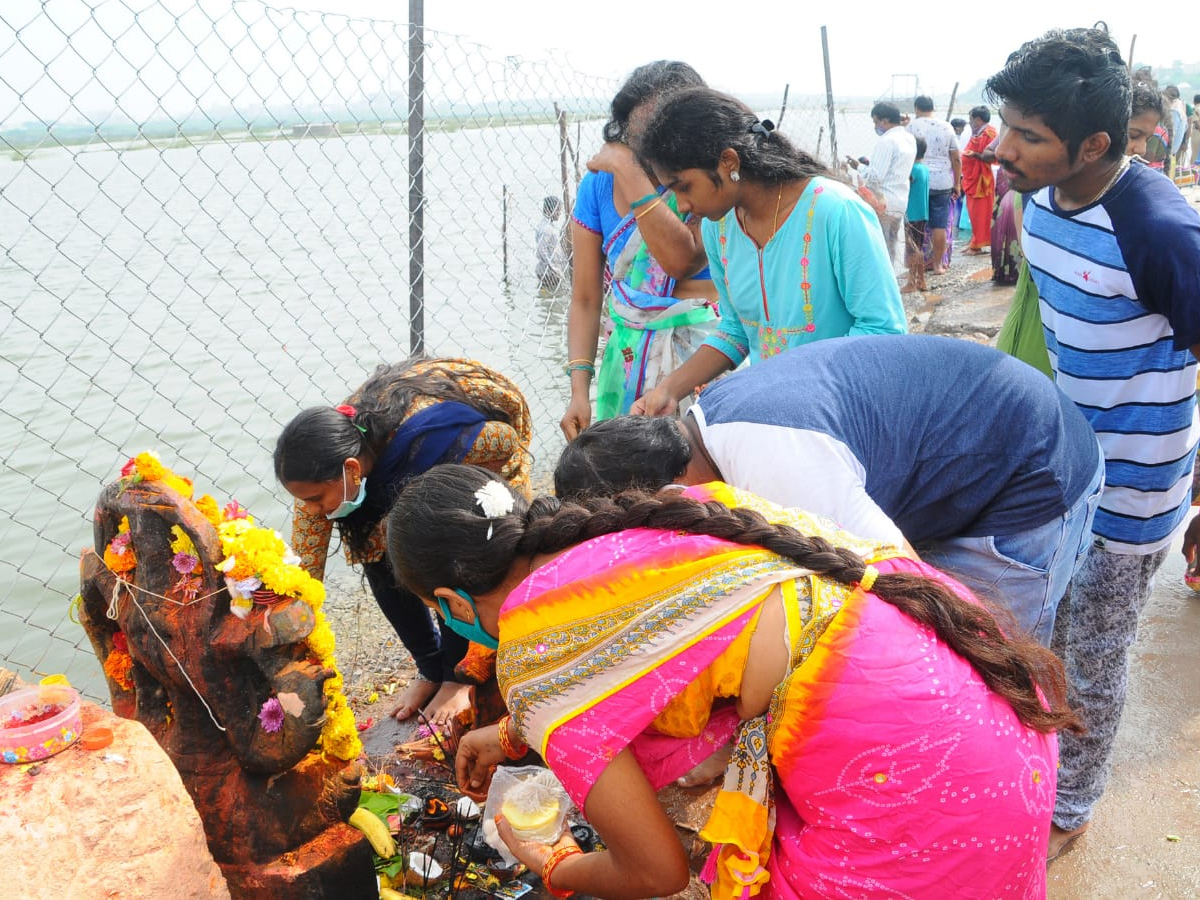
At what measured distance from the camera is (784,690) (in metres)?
1.52

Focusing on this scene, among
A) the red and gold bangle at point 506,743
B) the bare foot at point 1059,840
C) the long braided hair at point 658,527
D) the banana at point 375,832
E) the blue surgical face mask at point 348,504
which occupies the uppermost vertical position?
the long braided hair at point 658,527

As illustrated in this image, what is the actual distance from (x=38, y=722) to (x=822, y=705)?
146 cm

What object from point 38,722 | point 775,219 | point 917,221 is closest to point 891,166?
point 917,221

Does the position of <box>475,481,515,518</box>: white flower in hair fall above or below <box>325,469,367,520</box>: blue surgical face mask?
above

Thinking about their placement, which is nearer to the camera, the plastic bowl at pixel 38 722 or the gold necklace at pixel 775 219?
the plastic bowl at pixel 38 722

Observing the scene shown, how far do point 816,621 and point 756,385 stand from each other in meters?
0.60

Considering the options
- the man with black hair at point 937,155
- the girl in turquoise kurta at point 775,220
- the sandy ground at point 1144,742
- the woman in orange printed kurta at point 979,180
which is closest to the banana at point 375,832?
the sandy ground at point 1144,742

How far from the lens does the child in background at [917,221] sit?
10.1 m

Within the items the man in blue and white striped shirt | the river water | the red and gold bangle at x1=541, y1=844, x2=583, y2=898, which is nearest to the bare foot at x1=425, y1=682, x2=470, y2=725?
the red and gold bangle at x1=541, y1=844, x2=583, y2=898

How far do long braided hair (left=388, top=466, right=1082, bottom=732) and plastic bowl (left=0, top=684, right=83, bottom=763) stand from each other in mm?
727

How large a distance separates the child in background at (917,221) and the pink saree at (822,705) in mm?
9124

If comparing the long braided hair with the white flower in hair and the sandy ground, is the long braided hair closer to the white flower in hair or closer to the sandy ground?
the white flower in hair

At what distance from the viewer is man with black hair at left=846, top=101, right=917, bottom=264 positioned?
28.7ft

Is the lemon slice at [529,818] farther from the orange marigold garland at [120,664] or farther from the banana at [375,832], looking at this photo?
the orange marigold garland at [120,664]
